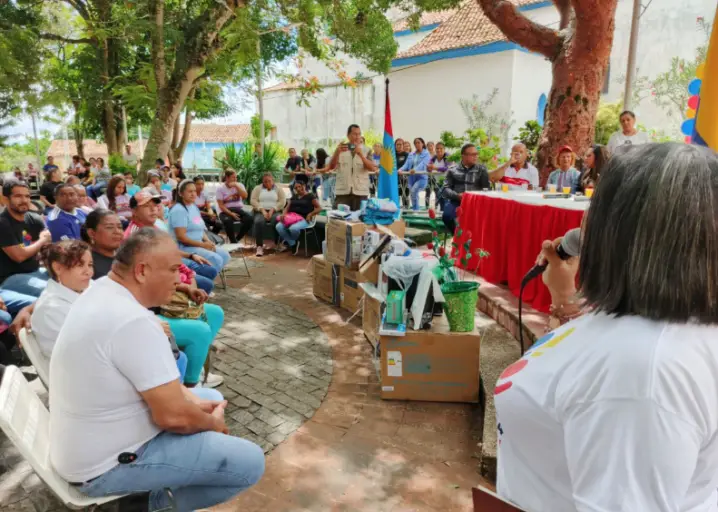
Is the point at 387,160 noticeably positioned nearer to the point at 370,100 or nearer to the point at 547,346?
the point at 547,346

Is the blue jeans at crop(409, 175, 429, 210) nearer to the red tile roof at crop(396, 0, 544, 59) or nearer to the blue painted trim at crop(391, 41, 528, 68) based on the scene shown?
the blue painted trim at crop(391, 41, 528, 68)

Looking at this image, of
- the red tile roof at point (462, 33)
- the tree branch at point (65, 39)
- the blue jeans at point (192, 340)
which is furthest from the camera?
the red tile roof at point (462, 33)

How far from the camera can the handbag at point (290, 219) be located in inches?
316

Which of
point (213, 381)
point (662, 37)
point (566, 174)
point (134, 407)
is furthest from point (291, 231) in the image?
point (662, 37)

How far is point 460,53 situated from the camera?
16375mm

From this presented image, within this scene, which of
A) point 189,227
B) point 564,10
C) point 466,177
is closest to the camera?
point 189,227

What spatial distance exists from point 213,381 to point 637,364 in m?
3.43

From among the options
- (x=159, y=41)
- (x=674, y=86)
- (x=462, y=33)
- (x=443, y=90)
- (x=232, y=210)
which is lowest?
(x=232, y=210)

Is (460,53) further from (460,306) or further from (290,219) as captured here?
(460,306)

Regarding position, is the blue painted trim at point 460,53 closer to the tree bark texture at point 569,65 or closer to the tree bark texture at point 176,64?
the tree bark texture at point 569,65

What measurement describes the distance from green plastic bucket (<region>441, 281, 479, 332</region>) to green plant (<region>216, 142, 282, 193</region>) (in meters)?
9.30

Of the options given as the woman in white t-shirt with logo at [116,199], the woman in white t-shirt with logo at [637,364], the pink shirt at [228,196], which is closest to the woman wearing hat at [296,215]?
the pink shirt at [228,196]

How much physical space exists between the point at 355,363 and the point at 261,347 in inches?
35.4

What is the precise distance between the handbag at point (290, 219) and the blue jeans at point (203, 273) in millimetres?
2768
